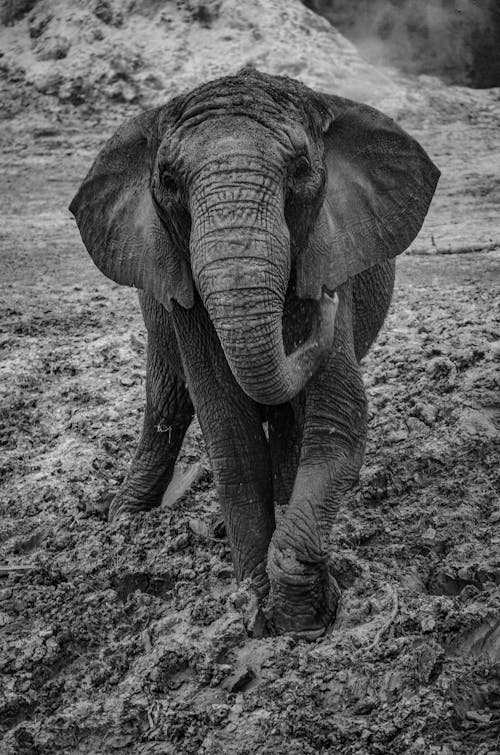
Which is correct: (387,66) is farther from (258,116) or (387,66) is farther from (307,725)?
(307,725)

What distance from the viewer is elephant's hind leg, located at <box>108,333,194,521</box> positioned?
5766 mm

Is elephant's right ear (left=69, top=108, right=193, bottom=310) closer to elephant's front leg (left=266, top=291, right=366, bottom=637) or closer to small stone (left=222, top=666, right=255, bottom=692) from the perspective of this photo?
elephant's front leg (left=266, top=291, right=366, bottom=637)

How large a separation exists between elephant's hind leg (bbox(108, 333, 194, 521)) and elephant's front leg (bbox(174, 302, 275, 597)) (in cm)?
120

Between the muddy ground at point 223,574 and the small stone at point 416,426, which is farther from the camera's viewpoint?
the small stone at point 416,426

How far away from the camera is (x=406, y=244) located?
4.58 metres

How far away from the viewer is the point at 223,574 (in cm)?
477

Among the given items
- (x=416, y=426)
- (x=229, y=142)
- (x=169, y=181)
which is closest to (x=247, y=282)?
(x=229, y=142)

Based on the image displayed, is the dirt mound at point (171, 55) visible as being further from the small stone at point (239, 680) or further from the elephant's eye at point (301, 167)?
the small stone at point (239, 680)

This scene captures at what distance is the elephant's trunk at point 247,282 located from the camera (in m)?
3.60

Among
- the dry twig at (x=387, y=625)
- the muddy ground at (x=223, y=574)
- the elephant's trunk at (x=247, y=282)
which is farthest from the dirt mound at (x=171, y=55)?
the dry twig at (x=387, y=625)

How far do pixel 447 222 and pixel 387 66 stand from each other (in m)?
5.98

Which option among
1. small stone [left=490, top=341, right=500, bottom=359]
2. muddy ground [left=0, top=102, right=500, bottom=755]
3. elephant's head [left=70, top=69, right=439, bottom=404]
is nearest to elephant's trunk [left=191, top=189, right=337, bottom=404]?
elephant's head [left=70, top=69, right=439, bottom=404]

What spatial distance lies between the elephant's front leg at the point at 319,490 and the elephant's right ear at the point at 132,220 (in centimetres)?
80

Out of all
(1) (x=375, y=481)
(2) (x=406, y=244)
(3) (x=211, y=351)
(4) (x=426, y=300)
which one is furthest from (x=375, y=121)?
(4) (x=426, y=300)
